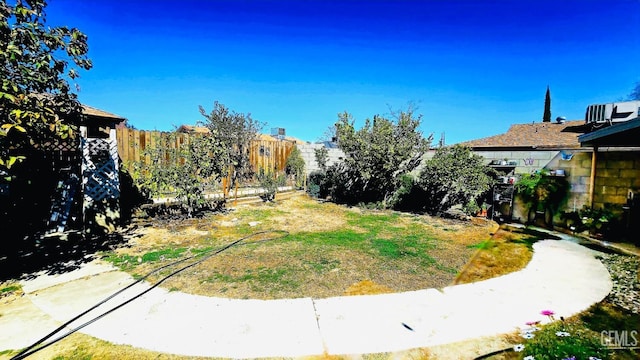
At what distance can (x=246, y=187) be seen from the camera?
11.1 m

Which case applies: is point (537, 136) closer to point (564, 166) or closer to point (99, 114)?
point (564, 166)

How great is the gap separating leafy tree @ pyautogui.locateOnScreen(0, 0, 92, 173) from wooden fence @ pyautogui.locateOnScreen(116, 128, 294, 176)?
11.6 ft

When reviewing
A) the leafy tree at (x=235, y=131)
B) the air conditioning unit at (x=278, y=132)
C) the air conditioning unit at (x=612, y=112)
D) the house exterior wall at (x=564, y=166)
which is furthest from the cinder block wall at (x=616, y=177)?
the air conditioning unit at (x=278, y=132)

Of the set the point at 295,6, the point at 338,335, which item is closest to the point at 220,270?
the point at 338,335

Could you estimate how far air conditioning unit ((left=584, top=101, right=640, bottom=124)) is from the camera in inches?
368

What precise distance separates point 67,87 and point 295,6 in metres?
9.24

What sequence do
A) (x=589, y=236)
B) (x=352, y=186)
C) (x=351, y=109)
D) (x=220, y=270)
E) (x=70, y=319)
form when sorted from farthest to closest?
(x=352, y=186) → (x=351, y=109) → (x=589, y=236) → (x=220, y=270) → (x=70, y=319)

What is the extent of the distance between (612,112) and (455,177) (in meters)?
7.24

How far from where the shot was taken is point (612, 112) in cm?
981

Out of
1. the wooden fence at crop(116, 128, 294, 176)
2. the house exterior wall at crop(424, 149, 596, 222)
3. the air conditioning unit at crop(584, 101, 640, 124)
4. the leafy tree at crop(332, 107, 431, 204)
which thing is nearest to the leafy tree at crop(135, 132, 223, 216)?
the wooden fence at crop(116, 128, 294, 176)

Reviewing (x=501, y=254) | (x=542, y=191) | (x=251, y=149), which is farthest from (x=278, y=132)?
(x=501, y=254)

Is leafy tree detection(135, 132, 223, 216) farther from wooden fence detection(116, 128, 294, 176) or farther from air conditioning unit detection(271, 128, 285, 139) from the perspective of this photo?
air conditioning unit detection(271, 128, 285, 139)

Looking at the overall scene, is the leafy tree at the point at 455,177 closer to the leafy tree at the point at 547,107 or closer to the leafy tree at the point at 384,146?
the leafy tree at the point at 384,146

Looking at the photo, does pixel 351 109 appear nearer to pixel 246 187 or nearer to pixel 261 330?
pixel 246 187
